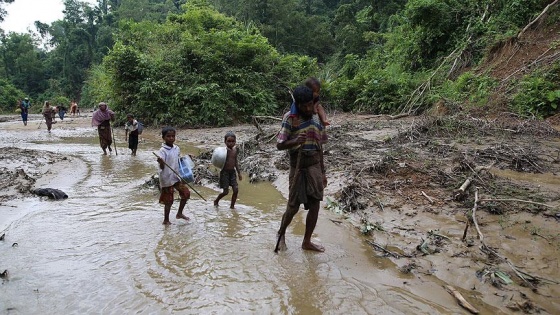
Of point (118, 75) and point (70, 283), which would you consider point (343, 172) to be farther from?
point (118, 75)

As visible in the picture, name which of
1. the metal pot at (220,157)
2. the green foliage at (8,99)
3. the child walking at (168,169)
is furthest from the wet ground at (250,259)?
the green foliage at (8,99)

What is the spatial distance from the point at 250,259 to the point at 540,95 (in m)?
10.5

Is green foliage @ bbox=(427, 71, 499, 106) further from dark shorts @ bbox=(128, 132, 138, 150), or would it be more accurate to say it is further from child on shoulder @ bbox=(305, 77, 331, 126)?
dark shorts @ bbox=(128, 132, 138, 150)

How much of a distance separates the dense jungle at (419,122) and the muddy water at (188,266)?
0.89 feet

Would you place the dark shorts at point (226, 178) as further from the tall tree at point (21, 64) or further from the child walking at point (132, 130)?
the tall tree at point (21, 64)

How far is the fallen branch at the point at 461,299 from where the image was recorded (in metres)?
3.04

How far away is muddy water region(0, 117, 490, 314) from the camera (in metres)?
3.27

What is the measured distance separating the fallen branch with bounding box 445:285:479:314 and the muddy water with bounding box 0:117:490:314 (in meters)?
0.06

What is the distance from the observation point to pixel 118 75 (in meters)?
18.8

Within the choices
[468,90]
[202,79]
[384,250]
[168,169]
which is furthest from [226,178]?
[202,79]

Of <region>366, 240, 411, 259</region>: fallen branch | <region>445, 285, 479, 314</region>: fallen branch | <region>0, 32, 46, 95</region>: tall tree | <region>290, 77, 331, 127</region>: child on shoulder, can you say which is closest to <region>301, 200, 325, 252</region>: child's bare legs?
<region>366, 240, 411, 259</region>: fallen branch

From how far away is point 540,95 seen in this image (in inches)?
418

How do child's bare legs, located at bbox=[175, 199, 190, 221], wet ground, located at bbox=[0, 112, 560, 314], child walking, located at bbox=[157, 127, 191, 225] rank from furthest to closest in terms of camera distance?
child's bare legs, located at bbox=[175, 199, 190, 221], child walking, located at bbox=[157, 127, 191, 225], wet ground, located at bbox=[0, 112, 560, 314]

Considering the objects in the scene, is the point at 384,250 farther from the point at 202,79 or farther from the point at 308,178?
the point at 202,79
